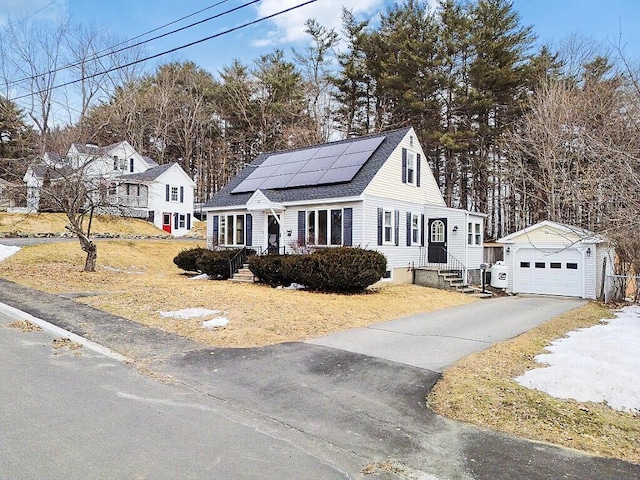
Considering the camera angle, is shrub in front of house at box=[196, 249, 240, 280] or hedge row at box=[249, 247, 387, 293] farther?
shrub in front of house at box=[196, 249, 240, 280]

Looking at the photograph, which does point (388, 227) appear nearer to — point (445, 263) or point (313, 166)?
point (445, 263)

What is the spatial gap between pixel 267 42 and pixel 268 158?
16.9 m

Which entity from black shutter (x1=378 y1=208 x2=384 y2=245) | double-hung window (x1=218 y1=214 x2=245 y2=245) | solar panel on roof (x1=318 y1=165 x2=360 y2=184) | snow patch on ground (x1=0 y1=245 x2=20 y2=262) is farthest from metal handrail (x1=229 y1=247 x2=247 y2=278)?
snow patch on ground (x1=0 y1=245 x2=20 y2=262)

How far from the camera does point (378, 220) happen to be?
16969mm

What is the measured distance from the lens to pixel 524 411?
4.79 metres

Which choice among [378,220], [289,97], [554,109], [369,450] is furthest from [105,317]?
[289,97]

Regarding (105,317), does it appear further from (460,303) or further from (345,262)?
(460,303)

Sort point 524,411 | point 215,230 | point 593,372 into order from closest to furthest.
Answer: point 524,411 < point 593,372 < point 215,230

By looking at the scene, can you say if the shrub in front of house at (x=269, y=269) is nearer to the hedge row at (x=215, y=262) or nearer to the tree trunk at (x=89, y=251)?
the hedge row at (x=215, y=262)

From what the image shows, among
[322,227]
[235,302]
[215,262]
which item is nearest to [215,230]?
[215,262]

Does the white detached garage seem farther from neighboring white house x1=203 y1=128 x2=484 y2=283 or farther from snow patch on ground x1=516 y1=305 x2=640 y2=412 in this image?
snow patch on ground x1=516 y1=305 x2=640 y2=412

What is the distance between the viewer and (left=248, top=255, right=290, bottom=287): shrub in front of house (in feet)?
51.5

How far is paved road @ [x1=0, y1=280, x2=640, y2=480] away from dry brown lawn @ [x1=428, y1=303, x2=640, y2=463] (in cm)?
22

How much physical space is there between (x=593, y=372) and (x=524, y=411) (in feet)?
5.80
